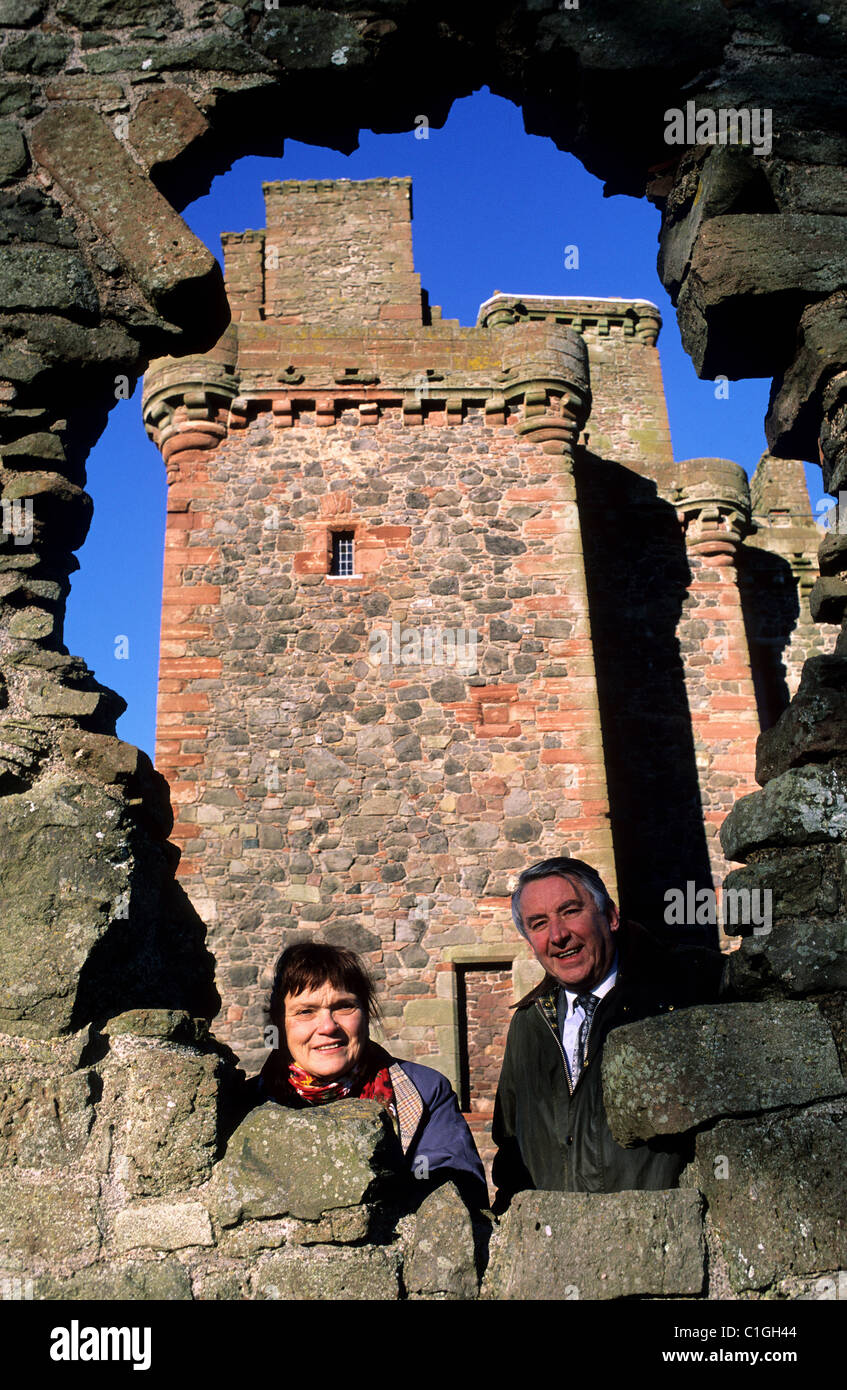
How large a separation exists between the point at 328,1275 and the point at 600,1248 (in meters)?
0.54

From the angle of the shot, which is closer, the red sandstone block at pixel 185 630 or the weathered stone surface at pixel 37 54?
the weathered stone surface at pixel 37 54

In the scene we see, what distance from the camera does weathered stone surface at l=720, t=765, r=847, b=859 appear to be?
2.49 meters

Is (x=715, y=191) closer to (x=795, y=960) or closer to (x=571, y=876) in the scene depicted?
(x=571, y=876)

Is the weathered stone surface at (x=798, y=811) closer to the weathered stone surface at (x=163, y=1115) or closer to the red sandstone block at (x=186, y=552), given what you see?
the weathered stone surface at (x=163, y=1115)

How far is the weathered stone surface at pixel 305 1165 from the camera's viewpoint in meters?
1.98

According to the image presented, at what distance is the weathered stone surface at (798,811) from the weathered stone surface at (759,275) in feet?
4.92

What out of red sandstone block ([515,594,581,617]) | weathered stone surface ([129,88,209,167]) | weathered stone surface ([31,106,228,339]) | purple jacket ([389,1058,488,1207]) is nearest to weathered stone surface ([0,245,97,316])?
weathered stone surface ([31,106,228,339])

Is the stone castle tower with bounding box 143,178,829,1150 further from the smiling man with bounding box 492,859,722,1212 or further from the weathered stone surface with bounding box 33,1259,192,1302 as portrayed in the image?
the weathered stone surface with bounding box 33,1259,192,1302

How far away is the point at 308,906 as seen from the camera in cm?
894

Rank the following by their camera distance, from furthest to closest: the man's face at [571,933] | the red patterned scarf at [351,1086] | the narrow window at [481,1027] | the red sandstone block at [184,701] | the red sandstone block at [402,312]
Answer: the red sandstone block at [402,312] < the red sandstone block at [184,701] < the narrow window at [481,1027] < the man's face at [571,933] < the red patterned scarf at [351,1086]

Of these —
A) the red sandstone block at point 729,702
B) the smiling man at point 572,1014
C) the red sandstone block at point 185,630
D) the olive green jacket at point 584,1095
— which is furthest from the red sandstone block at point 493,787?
the olive green jacket at point 584,1095

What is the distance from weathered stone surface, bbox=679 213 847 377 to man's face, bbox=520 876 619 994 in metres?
1.86

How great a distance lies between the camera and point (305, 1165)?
2023 millimetres
